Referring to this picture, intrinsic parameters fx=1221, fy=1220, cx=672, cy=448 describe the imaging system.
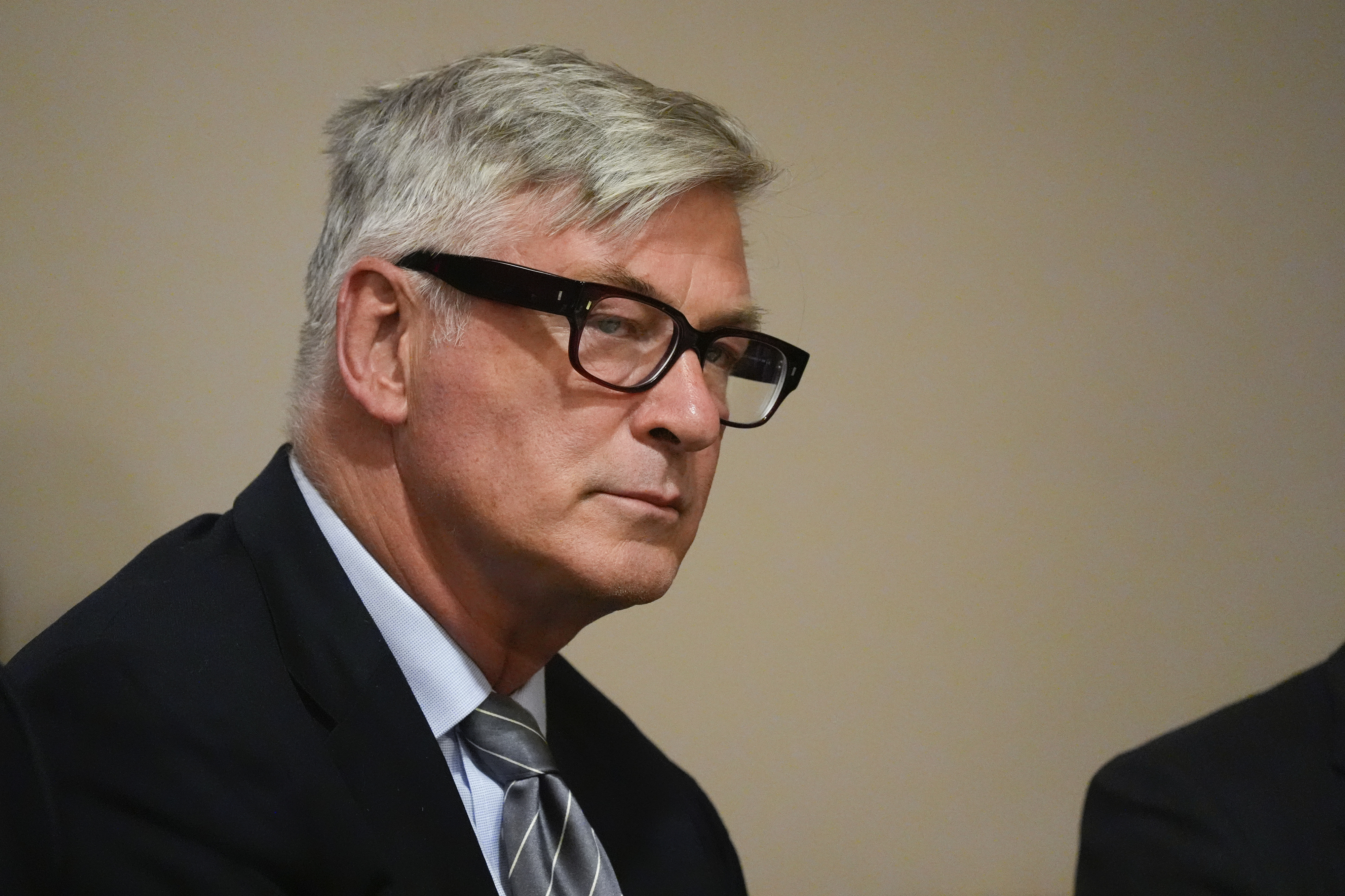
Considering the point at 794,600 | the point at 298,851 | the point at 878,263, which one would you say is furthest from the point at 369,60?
the point at 298,851

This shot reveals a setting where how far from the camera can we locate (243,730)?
94 cm

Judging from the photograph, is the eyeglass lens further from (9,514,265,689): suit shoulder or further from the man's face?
(9,514,265,689): suit shoulder

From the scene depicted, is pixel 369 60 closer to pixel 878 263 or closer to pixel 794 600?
pixel 878 263

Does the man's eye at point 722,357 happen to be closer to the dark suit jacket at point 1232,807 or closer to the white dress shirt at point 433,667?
the white dress shirt at point 433,667

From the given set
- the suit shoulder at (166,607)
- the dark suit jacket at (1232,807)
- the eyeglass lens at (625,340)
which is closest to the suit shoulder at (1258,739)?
the dark suit jacket at (1232,807)

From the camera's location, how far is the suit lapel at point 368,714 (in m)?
0.99

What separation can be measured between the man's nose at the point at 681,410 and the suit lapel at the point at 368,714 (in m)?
0.30

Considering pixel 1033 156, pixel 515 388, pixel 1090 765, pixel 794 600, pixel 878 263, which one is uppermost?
pixel 1033 156

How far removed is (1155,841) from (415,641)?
0.66 metres

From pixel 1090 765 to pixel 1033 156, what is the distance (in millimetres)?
1137

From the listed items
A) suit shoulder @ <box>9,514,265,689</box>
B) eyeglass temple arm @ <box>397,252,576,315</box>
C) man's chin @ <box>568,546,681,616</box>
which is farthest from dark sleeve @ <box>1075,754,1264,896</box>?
suit shoulder @ <box>9,514,265,689</box>

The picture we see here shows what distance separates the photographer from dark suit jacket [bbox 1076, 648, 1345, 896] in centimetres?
97

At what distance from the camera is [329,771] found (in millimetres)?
964

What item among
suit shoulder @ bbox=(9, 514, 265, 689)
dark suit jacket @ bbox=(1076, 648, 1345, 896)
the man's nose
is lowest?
dark suit jacket @ bbox=(1076, 648, 1345, 896)
